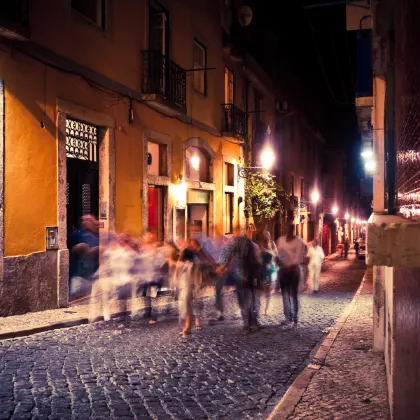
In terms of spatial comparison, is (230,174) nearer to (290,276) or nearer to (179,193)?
(179,193)

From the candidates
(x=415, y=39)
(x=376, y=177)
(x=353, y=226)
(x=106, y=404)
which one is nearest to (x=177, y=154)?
(x=376, y=177)

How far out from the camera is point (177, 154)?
53.2ft

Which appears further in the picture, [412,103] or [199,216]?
[199,216]

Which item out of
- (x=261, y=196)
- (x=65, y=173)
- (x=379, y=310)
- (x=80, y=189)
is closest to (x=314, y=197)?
(x=261, y=196)

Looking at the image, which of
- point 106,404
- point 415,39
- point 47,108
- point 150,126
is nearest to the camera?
point 415,39

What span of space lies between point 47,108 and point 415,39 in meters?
8.38

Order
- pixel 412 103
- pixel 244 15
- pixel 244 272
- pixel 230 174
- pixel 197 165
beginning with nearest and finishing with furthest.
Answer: pixel 412 103 < pixel 244 272 < pixel 197 165 < pixel 244 15 < pixel 230 174

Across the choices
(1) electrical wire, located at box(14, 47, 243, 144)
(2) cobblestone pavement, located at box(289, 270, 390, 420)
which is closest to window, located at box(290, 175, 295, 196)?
(1) electrical wire, located at box(14, 47, 243, 144)

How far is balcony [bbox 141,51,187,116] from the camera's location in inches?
547

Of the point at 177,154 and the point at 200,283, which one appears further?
the point at 177,154

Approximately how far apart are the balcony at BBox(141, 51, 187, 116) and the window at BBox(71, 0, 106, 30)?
1.68m

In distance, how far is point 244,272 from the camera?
945 centimetres

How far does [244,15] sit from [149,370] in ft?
55.8

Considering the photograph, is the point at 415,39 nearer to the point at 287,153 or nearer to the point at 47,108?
the point at 47,108
